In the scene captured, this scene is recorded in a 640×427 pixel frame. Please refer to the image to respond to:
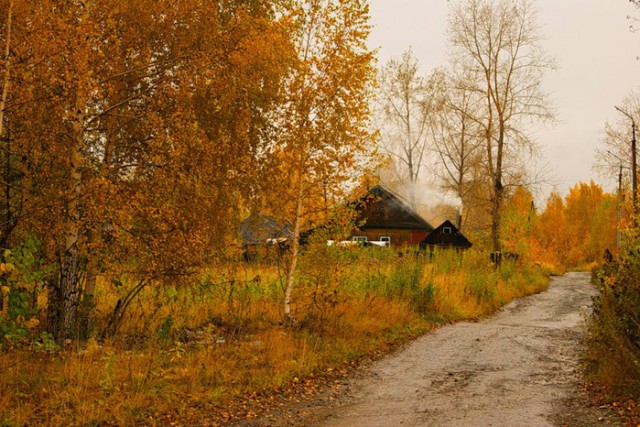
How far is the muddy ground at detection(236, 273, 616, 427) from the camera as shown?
23.9 ft

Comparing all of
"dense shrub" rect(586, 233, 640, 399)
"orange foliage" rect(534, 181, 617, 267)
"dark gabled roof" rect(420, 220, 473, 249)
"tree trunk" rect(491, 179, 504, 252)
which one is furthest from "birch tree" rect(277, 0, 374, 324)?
"orange foliage" rect(534, 181, 617, 267)

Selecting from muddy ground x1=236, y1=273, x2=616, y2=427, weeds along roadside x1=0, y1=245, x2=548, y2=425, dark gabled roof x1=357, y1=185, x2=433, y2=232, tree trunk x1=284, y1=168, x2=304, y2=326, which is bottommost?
muddy ground x1=236, y1=273, x2=616, y2=427

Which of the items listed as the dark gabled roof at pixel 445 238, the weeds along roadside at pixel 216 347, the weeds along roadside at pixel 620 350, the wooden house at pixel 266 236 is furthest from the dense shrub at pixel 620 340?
the dark gabled roof at pixel 445 238

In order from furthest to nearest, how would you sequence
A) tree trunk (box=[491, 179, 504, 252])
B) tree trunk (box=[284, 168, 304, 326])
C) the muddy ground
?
tree trunk (box=[491, 179, 504, 252]), tree trunk (box=[284, 168, 304, 326]), the muddy ground

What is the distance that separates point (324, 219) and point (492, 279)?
14078mm

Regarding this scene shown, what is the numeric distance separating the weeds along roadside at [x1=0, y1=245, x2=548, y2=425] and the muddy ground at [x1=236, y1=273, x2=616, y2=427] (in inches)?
30.0

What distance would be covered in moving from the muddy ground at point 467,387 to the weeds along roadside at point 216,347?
0.76m

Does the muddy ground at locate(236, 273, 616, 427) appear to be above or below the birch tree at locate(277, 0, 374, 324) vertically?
below

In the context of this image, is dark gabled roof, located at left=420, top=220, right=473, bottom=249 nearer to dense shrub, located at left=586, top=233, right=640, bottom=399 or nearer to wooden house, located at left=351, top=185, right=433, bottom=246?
wooden house, located at left=351, top=185, right=433, bottom=246

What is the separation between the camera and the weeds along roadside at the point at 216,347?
7.02m

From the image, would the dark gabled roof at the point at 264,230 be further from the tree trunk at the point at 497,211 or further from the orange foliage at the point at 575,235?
the orange foliage at the point at 575,235

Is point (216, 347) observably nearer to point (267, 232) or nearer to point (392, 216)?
point (267, 232)

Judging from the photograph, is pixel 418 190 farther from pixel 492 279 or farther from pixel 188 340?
pixel 188 340

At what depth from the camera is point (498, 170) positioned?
3014cm
